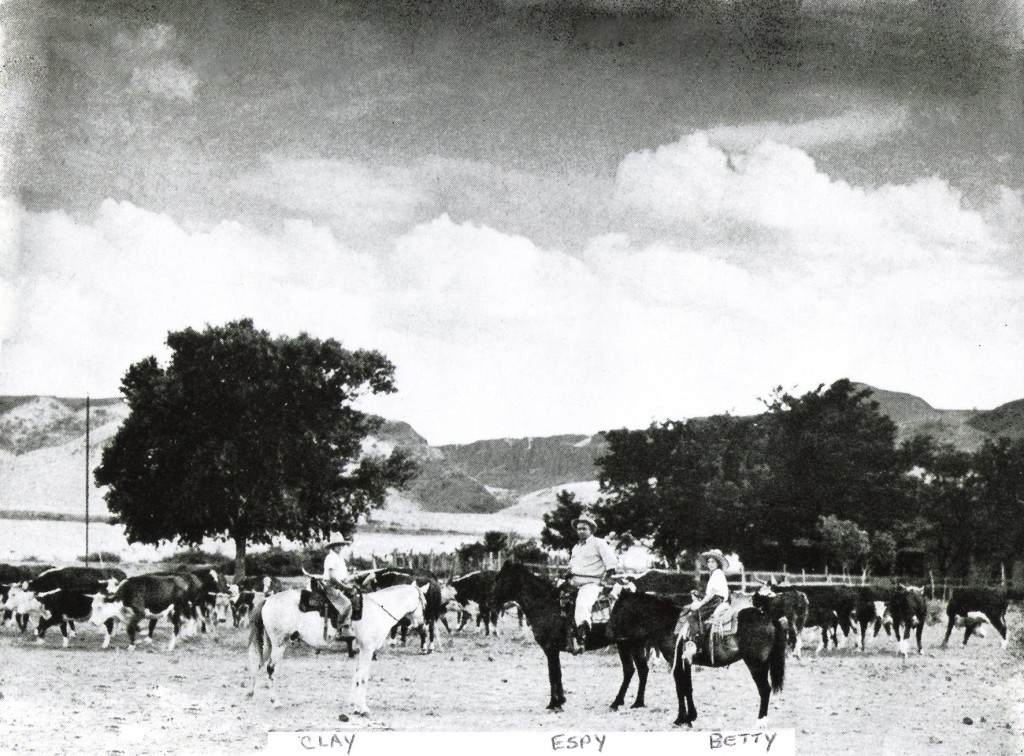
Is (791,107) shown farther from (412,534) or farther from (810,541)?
(412,534)

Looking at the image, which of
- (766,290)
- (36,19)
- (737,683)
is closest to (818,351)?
(766,290)

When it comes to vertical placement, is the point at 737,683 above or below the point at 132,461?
below

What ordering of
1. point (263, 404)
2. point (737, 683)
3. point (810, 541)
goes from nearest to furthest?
point (737, 683), point (263, 404), point (810, 541)

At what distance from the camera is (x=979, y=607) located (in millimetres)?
9625

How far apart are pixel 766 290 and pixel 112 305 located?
542 cm

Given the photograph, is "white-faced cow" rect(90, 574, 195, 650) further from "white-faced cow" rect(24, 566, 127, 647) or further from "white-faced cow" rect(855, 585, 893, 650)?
"white-faced cow" rect(855, 585, 893, 650)

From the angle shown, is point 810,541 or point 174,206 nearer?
point 174,206

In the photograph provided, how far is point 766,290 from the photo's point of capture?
9438 millimetres

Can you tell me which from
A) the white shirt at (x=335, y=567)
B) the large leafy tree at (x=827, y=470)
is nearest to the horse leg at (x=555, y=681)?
the white shirt at (x=335, y=567)

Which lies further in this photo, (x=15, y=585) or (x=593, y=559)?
(x=15, y=585)

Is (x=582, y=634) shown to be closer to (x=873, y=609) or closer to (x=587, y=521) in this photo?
(x=587, y=521)

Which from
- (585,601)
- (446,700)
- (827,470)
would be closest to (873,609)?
(827,470)

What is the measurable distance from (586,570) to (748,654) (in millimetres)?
1391

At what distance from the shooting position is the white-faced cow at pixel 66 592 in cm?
980
